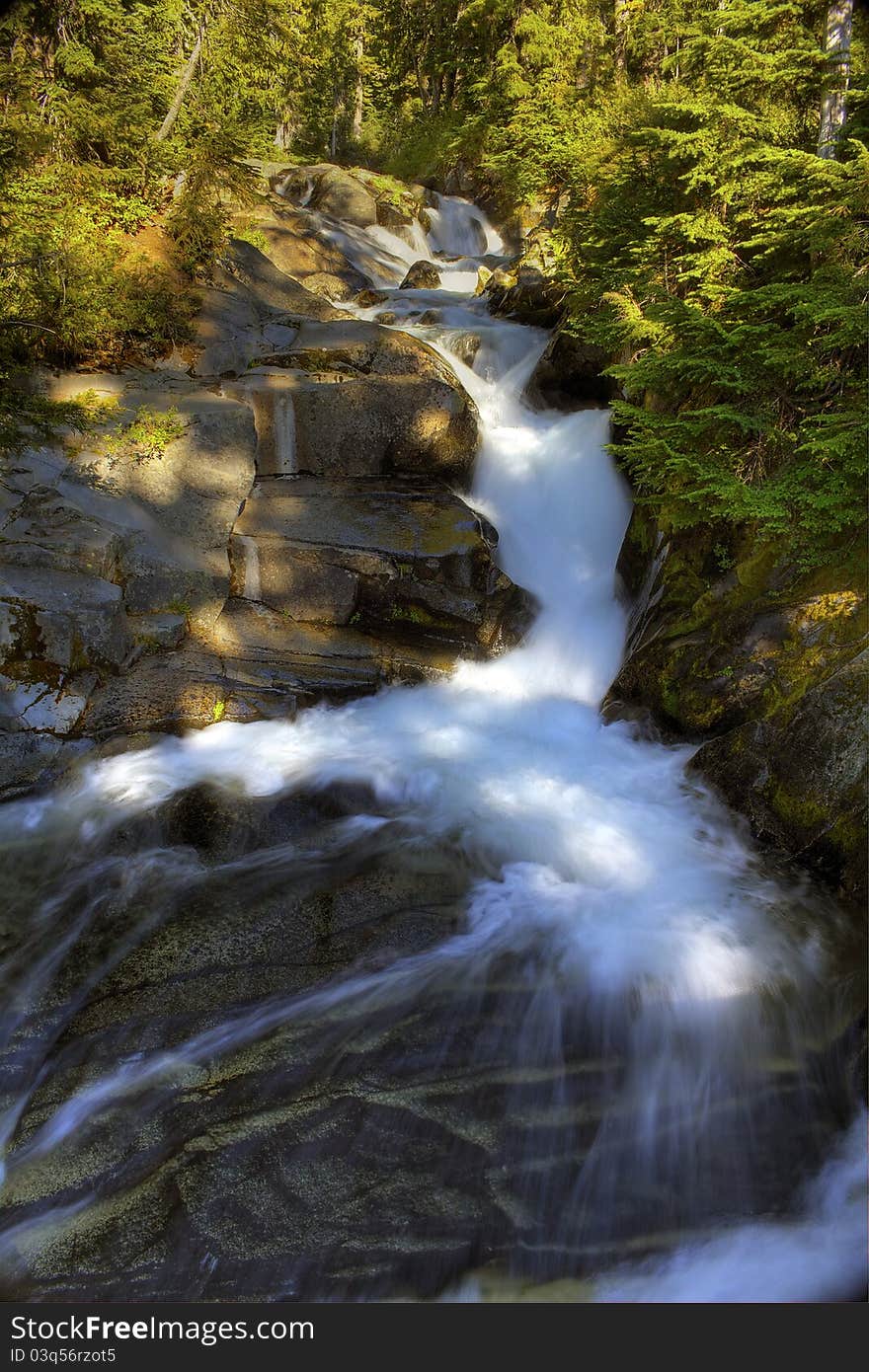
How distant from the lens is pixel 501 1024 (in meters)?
4.16

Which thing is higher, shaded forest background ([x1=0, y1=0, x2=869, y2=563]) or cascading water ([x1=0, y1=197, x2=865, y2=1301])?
shaded forest background ([x1=0, y1=0, x2=869, y2=563])

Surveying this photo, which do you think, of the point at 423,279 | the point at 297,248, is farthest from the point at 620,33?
the point at 297,248

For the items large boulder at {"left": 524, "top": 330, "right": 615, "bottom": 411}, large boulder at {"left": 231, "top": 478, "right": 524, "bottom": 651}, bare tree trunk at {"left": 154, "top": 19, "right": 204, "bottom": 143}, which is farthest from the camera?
bare tree trunk at {"left": 154, "top": 19, "right": 204, "bottom": 143}

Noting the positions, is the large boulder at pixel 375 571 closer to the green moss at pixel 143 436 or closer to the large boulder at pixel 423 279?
the green moss at pixel 143 436

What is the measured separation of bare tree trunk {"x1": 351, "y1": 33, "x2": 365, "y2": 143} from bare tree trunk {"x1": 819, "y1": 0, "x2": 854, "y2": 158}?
97.6 ft

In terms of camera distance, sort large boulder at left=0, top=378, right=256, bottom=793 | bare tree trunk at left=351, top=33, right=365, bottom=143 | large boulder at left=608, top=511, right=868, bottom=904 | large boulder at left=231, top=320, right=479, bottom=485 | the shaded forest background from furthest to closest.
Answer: bare tree trunk at left=351, top=33, right=365, bottom=143 → large boulder at left=231, top=320, right=479, bottom=485 → large boulder at left=0, top=378, right=256, bottom=793 → the shaded forest background → large boulder at left=608, top=511, right=868, bottom=904

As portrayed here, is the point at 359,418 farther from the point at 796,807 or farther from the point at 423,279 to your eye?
the point at 423,279

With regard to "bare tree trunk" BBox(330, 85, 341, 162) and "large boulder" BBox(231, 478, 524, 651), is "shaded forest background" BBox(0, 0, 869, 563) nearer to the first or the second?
"large boulder" BBox(231, 478, 524, 651)

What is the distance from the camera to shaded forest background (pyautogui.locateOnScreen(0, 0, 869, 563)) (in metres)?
5.81

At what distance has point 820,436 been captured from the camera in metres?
5.47

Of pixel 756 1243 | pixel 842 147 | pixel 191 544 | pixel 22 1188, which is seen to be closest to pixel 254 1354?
pixel 22 1188

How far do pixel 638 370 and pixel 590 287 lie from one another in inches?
131

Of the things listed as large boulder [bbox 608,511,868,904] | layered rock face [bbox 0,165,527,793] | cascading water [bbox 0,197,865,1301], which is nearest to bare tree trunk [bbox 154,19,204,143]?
layered rock face [bbox 0,165,527,793]

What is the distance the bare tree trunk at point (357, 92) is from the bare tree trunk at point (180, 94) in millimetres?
22128
